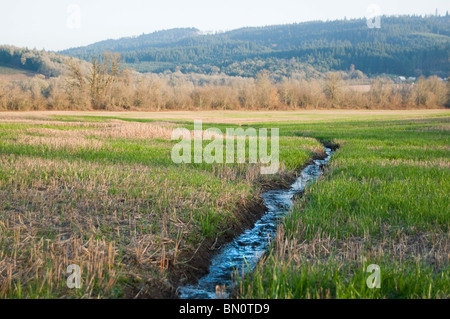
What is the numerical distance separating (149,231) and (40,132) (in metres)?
18.2

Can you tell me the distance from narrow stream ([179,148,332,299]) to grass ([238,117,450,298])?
1.29ft

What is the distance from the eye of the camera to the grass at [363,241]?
459 cm

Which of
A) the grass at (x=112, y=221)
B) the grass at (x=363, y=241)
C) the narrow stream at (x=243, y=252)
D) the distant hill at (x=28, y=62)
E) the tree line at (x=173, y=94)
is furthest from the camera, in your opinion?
the distant hill at (x=28, y=62)

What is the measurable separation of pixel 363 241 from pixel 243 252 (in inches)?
80.2

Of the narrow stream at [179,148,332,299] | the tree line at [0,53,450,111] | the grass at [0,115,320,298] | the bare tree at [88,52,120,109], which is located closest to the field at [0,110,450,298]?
the grass at [0,115,320,298]

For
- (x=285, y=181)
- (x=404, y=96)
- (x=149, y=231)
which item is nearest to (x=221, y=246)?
(x=149, y=231)

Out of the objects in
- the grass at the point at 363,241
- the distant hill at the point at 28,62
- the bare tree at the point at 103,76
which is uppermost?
the distant hill at the point at 28,62

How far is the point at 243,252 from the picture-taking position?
690 centimetres

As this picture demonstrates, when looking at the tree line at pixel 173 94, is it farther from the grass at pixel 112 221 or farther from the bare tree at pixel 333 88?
the grass at pixel 112 221

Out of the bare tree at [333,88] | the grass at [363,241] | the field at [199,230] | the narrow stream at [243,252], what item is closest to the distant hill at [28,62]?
the bare tree at [333,88]

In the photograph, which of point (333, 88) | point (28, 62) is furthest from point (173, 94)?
point (28, 62)

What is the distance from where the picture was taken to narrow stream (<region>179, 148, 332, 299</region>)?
546 centimetres

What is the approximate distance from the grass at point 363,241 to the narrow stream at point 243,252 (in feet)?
1.29

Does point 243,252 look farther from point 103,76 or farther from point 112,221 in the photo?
point 103,76
